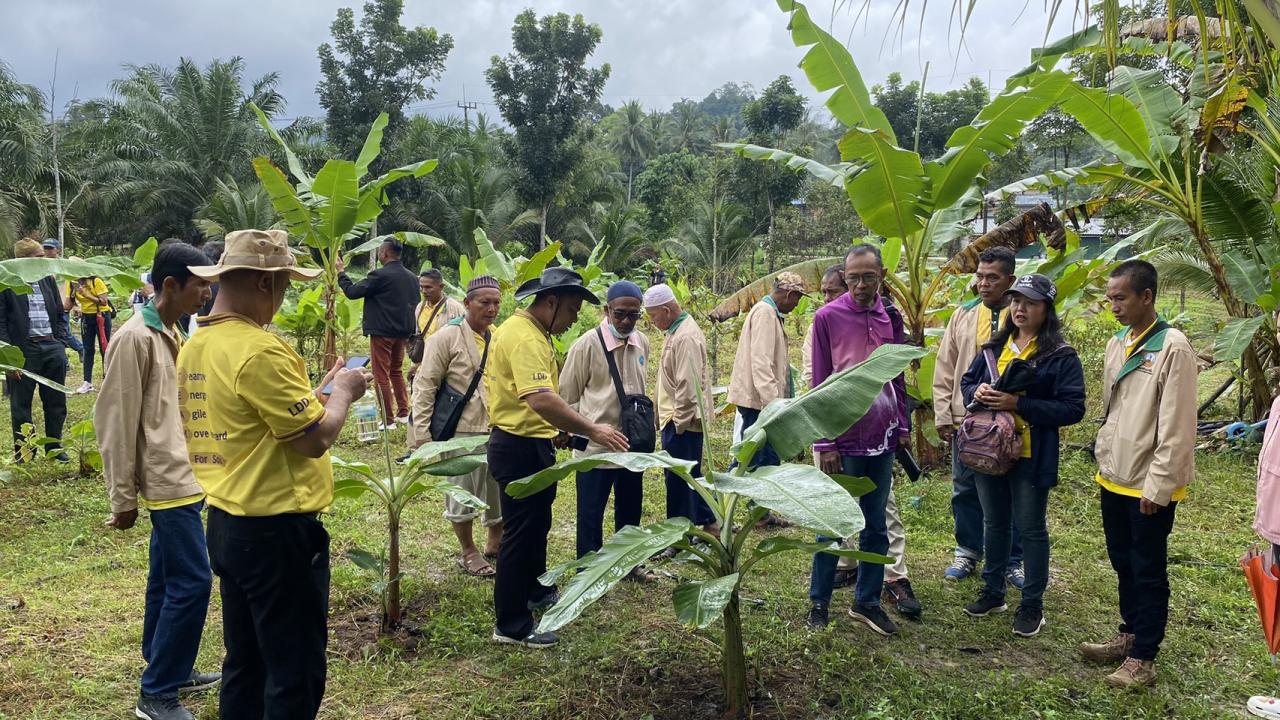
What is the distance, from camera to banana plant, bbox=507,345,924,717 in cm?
270

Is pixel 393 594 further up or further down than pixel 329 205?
further down

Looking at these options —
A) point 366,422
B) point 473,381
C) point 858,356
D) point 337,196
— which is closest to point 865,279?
point 858,356

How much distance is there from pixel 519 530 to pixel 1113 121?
15.2 feet

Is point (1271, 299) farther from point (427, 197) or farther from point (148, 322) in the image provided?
point (427, 197)

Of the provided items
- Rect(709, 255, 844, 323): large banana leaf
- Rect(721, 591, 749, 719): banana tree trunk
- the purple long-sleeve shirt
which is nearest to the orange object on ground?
the purple long-sleeve shirt

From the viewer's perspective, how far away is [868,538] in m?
3.96

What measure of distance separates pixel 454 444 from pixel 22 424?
5.15 meters

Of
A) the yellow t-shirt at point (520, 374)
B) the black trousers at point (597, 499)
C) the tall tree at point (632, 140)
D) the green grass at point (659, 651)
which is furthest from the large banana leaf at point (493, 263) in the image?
the tall tree at point (632, 140)

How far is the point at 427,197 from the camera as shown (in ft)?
90.3

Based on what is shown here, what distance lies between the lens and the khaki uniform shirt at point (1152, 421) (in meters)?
3.33

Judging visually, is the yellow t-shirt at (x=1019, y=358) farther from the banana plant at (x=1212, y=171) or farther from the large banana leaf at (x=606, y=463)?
the banana plant at (x=1212, y=171)

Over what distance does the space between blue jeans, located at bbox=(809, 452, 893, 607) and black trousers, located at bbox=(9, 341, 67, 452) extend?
6.49 m

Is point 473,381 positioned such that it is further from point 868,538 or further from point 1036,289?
point 1036,289

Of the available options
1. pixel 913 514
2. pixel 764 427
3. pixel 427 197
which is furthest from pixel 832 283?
pixel 427 197
